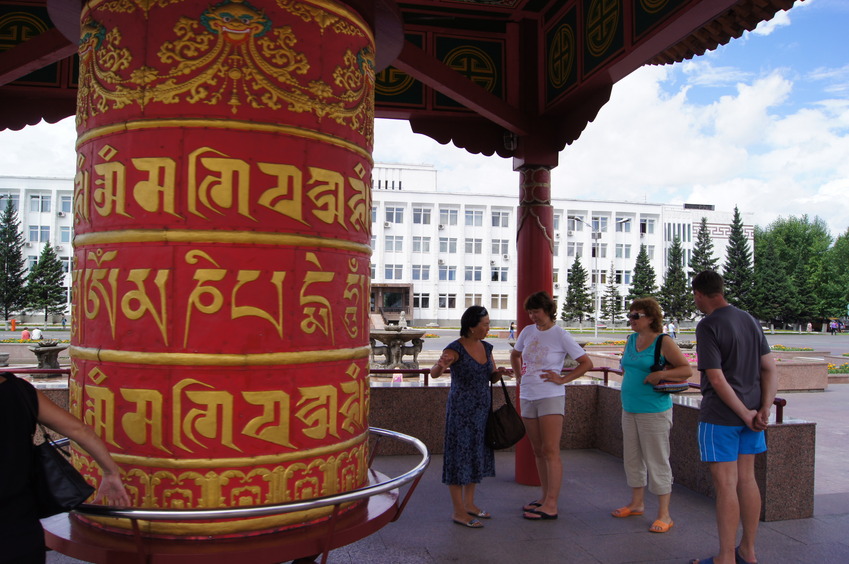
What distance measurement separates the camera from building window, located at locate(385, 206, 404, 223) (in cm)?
5481

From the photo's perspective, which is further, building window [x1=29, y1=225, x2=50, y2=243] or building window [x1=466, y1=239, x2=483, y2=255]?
building window [x1=466, y1=239, x2=483, y2=255]

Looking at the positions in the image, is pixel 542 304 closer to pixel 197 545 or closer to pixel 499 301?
pixel 197 545

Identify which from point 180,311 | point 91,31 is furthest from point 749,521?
point 91,31

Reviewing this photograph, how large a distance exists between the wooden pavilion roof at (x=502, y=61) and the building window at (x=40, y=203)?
172 feet

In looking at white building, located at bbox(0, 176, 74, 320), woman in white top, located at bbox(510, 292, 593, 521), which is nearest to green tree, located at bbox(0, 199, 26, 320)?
white building, located at bbox(0, 176, 74, 320)

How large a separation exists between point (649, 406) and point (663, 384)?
23 cm

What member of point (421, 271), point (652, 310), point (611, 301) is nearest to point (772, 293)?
point (611, 301)

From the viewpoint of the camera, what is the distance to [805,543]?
15.4 feet

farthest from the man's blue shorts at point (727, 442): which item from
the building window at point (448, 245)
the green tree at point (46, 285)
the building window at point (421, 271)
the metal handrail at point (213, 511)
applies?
the building window at point (448, 245)

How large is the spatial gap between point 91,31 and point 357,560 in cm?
362

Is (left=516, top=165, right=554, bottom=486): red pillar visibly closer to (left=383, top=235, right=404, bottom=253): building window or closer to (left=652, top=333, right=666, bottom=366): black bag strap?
(left=652, top=333, right=666, bottom=366): black bag strap

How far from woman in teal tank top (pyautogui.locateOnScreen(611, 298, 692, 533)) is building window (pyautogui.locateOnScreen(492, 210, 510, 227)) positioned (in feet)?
171

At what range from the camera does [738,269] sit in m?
58.7

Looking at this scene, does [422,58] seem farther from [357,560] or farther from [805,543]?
[805,543]
